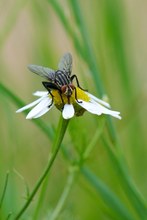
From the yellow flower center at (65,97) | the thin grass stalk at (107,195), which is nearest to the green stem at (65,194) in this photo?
the thin grass stalk at (107,195)

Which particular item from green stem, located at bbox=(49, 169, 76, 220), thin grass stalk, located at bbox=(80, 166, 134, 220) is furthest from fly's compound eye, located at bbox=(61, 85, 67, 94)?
thin grass stalk, located at bbox=(80, 166, 134, 220)

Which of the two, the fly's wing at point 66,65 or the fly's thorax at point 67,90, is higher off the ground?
the fly's wing at point 66,65

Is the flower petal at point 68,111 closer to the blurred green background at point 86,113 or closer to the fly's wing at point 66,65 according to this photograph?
the fly's wing at point 66,65

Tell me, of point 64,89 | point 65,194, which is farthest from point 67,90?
point 65,194

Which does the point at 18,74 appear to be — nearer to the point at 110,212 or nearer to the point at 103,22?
the point at 103,22

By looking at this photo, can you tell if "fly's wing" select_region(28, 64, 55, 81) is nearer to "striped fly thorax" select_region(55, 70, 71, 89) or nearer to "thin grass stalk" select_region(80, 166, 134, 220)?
"striped fly thorax" select_region(55, 70, 71, 89)

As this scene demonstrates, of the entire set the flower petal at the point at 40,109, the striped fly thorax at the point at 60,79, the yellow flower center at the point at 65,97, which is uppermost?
the striped fly thorax at the point at 60,79
